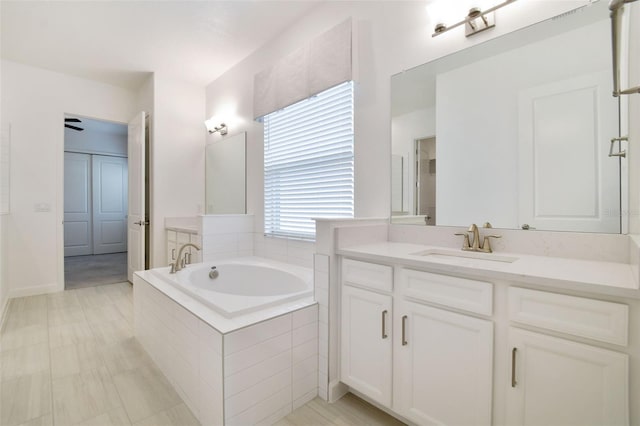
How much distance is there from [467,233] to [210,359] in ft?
4.77

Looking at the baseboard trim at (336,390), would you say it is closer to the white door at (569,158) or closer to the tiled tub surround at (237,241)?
the tiled tub surround at (237,241)

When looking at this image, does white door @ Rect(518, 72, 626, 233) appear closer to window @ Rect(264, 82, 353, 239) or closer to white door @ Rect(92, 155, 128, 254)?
window @ Rect(264, 82, 353, 239)

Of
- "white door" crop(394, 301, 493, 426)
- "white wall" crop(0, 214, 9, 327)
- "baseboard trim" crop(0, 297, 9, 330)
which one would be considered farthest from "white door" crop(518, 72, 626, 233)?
"white wall" crop(0, 214, 9, 327)

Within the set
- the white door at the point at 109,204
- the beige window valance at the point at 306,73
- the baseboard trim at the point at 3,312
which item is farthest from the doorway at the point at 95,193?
the beige window valance at the point at 306,73

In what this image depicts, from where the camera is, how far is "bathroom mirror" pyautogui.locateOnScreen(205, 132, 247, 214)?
3.39 meters

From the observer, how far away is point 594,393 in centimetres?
92

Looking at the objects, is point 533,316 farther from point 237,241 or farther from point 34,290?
point 34,290

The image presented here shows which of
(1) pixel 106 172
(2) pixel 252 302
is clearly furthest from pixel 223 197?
→ (1) pixel 106 172

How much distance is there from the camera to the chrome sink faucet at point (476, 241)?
60.7 inches

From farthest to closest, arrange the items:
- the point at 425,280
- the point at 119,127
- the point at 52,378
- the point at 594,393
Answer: the point at 119,127, the point at 52,378, the point at 425,280, the point at 594,393

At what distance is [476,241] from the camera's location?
1.57 metres

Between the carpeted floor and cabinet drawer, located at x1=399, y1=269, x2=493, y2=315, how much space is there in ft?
14.2

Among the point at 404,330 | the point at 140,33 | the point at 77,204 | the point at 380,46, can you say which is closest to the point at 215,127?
the point at 140,33

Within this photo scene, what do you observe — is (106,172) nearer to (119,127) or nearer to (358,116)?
(119,127)
